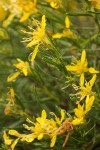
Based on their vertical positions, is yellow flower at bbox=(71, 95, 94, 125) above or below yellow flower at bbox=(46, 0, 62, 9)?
below

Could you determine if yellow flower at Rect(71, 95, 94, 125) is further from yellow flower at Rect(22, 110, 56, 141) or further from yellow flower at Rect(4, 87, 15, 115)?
yellow flower at Rect(4, 87, 15, 115)

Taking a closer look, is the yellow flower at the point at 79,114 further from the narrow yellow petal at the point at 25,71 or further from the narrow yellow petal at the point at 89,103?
the narrow yellow petal at the point at 25,71

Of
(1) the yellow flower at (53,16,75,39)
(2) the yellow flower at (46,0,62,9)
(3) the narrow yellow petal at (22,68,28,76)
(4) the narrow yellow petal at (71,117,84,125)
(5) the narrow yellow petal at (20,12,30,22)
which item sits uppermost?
(2) the yellow flower at (46,0,62,9)

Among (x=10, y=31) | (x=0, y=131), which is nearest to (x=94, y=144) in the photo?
(x=0, y=131)

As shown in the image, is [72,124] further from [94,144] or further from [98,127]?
[98,127]

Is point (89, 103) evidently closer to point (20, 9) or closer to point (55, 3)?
point (55, 3)

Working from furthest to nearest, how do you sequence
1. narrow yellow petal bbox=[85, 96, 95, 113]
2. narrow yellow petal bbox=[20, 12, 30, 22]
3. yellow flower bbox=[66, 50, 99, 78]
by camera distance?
narrow yellow petal bbox=[20, 12, 30, 22]
yellow flower bbox=[66, 50, 99, 78]
narrow yellow petal bbox=[85, 96, 95, 113]

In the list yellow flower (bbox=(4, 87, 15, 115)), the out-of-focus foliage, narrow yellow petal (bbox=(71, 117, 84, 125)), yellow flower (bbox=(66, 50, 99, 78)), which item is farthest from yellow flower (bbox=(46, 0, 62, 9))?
narrow yellow petal (bbox=(71, 117, 84, 125))

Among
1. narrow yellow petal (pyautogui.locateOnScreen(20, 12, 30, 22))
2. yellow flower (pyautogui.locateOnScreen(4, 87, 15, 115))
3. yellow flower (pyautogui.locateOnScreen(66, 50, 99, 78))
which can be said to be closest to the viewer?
yellow flower (pyautogui.locateOnScreen(66, 50, 99, 78))

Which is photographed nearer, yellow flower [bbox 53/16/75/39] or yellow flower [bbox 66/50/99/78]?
yellow flower [bbox 66/50/99/78]
